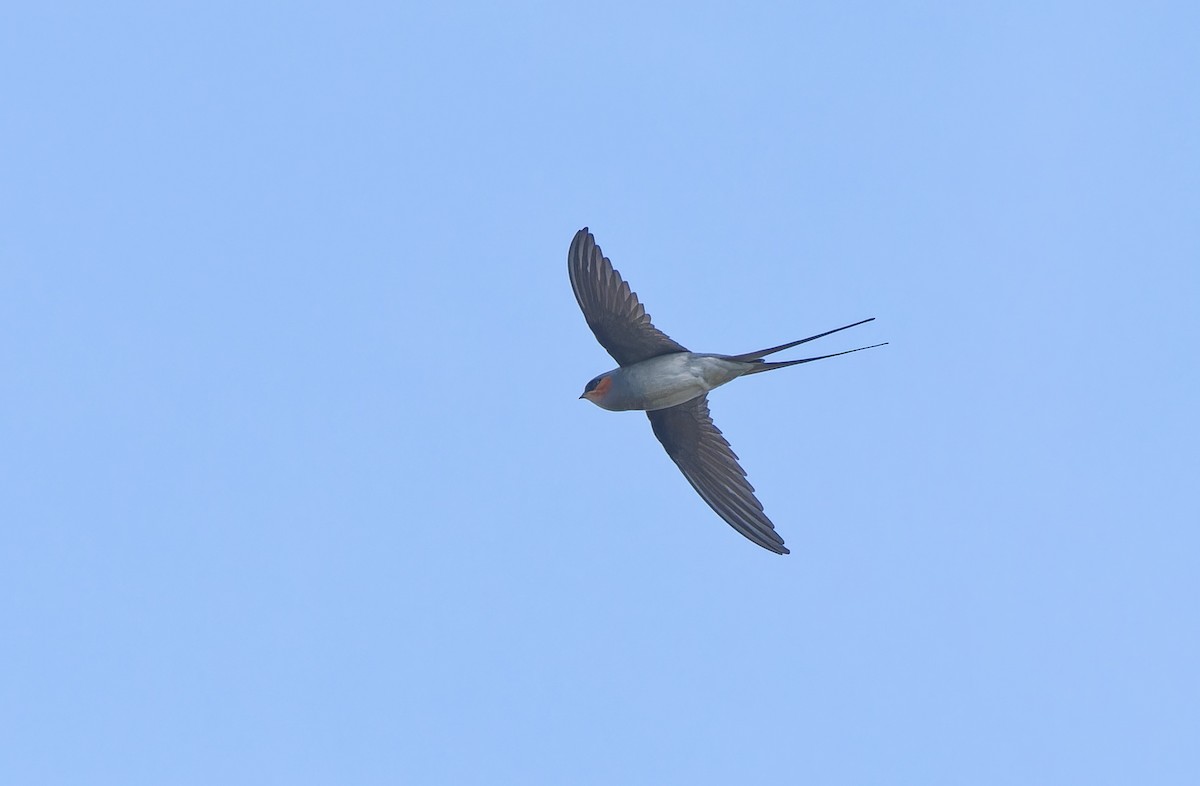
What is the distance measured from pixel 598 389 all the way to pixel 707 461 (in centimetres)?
125

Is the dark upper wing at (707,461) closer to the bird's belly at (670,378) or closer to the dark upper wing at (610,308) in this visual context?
the bird's belly at (670,378)

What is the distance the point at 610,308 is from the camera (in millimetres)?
12281

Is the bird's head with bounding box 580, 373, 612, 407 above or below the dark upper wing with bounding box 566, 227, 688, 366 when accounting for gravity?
below

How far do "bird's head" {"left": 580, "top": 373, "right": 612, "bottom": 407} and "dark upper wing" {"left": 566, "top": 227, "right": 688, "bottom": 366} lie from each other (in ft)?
0.78

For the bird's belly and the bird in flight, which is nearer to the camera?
the bird in flight

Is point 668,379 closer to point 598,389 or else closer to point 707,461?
point 598,389

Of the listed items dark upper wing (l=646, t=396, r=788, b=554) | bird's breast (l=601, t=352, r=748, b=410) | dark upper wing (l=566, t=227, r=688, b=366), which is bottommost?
dark upper wing (l=646, t=396, r=788, b=554)

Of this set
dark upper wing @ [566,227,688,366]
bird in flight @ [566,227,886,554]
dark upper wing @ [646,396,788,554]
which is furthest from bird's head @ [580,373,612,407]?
dark upper wing @ [646,396,788,554]

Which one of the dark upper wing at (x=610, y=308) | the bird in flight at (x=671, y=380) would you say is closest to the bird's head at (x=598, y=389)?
the bird in flight at (x=671, y=380)

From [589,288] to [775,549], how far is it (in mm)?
2626

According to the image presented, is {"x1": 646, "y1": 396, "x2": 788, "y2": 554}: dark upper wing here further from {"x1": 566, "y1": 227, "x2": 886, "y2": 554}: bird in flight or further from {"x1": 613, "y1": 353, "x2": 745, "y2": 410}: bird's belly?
{"x1": 613, "y1": 353, "x2": 745, "y2": 410}: bird's belly

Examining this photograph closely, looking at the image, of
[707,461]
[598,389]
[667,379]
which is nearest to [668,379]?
[667,379]

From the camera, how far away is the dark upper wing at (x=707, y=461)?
42.4 ft

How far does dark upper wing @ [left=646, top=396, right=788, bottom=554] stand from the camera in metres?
12.9
